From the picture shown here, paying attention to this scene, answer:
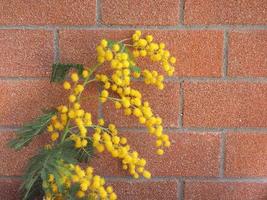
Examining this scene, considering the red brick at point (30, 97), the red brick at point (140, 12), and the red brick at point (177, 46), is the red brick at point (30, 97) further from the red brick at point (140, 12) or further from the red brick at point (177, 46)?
the red brick at point (140, 12)

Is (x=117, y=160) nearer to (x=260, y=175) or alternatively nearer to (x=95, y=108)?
(x=95, y=108)

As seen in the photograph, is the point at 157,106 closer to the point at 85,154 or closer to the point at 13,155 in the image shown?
the point at 85,154

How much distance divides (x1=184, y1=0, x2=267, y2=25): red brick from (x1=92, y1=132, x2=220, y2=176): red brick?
321mm

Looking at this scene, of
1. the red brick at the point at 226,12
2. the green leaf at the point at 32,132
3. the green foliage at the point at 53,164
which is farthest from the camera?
the red brick at the point at 226,12

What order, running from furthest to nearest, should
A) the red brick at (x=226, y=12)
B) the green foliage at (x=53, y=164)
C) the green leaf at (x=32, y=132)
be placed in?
the red brick at (x=226, y=12)
the green leaf at (x=32, y=132)
the green foliage at (x=53, y=164)

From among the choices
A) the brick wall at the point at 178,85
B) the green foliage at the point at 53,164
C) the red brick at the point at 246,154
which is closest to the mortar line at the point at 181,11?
the brick wall at the point at 178,85

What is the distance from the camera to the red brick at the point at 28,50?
3.55 feet

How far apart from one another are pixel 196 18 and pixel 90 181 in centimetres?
52

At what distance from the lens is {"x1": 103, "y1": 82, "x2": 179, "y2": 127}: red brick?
3.60ft

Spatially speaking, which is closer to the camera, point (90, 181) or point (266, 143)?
point (90, 181)

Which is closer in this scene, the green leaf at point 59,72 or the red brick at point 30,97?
the green leaf at point 59,72

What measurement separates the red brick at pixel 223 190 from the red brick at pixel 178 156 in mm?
35

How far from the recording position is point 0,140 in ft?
3.70

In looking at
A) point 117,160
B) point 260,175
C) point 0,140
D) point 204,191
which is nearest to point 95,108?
point 117,160
